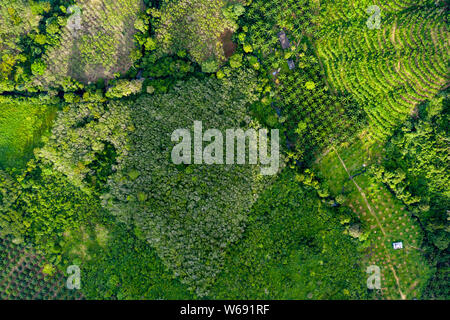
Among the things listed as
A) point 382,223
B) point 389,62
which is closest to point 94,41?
point 389,62

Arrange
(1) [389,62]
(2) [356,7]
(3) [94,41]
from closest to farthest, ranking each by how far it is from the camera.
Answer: (1) [389,62]
(2) [356,7]
(3) [94,41]

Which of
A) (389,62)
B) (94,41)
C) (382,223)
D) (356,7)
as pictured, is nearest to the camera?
(389,62)

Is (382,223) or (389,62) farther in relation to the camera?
(382,223)

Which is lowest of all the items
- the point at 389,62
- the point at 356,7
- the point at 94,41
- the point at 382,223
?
the point at 382,223

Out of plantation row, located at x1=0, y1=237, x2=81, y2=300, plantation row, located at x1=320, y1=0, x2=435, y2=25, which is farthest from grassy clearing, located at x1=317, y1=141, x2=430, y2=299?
plantation row, located at x1=0, y1=237, x2=81, y2=300

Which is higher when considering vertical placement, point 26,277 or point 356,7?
point 356,7

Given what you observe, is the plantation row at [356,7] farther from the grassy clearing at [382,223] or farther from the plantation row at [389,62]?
the grassy clearing at [382,223]

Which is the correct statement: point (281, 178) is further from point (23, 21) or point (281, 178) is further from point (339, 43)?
point (23, 21)

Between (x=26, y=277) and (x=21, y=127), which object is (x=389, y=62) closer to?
(x=21, y=127)
